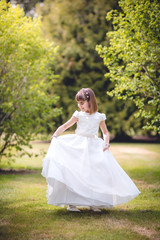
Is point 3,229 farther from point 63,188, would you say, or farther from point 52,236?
point 63,188

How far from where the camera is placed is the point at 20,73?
9.41 metres

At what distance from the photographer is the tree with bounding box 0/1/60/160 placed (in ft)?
28.2

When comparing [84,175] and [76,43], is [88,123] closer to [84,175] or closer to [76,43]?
[84,175]

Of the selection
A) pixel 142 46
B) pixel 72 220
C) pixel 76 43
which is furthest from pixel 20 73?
pixel 76 43

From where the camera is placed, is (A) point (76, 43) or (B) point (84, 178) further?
(A) point (76, 43)

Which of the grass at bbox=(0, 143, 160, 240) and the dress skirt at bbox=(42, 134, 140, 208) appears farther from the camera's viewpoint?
the dress skirt at bbox=(42, 134, 140, 208)

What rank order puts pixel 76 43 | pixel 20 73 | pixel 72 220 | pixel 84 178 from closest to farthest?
pixel 72 220 → pixel 84 178 → pixel 20 73 → pixel 76 43

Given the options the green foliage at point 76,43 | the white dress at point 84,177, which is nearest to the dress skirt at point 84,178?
the white dress at point 84,177

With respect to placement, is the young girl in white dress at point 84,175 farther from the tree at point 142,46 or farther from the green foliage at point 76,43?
the green foliage at point 76,43

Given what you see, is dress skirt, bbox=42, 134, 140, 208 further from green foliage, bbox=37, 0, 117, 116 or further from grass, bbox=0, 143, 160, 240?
green foliage, bbox=37, 0, 117, 116

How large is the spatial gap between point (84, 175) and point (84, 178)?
5cm

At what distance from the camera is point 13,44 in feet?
27.5

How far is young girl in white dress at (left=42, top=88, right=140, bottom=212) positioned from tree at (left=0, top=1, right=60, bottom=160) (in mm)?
4637

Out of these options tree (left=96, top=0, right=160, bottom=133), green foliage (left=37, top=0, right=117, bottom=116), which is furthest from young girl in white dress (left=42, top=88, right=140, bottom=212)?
green foliage (left=37, top=0, right=117, bottom=116)
